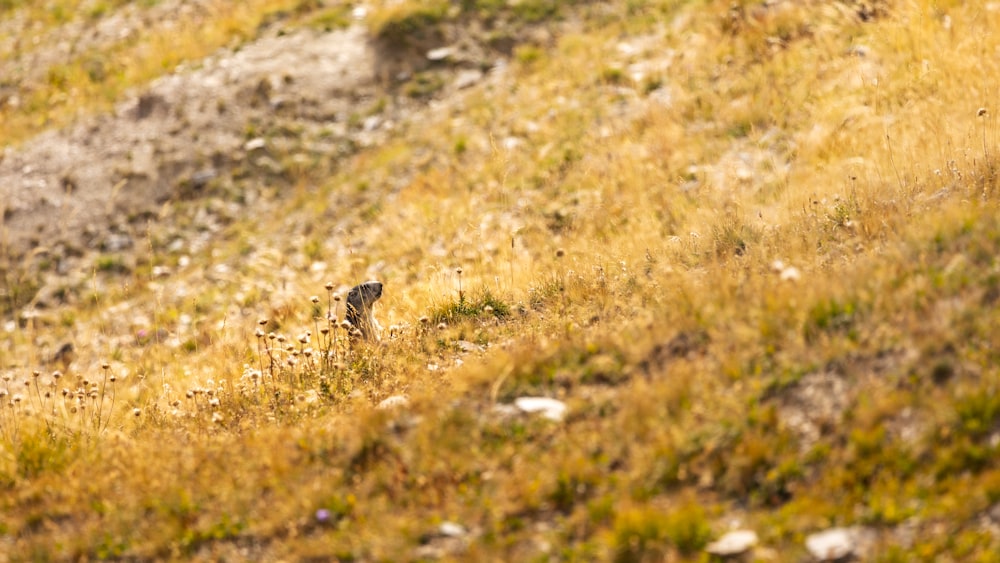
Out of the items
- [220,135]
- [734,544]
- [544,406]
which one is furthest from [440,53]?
[734,544]

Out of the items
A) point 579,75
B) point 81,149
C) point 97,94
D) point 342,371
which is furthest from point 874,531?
point 97,94

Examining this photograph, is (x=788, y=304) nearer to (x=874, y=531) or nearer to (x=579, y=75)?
(x=874, y=531)

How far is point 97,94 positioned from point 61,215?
4.49 meters

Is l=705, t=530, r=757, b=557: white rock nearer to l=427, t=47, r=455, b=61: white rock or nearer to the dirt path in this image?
the dirt path

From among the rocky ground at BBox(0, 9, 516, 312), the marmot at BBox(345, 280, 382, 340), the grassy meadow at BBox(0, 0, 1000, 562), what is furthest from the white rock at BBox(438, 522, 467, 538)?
the rocky ground at BBox(0, 9, 516, 312)

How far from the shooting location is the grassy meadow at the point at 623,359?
4.02 meters

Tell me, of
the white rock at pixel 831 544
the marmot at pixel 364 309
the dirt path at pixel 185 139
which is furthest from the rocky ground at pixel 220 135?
the white rock at pixel 831 544

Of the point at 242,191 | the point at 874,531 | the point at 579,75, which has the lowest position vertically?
the point at 242,191

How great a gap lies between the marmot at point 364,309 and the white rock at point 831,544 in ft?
12.8

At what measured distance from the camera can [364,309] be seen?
681 cm

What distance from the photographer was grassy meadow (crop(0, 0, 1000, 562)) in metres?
4.02

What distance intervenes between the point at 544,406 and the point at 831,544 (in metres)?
1.79

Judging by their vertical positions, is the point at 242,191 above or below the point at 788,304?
below

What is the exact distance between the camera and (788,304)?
195 inches
